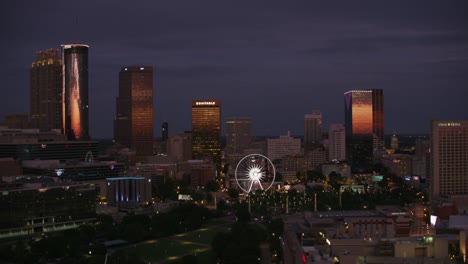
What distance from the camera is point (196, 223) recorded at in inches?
1506

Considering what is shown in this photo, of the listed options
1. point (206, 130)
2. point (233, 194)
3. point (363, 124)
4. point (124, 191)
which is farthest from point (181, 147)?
point (124, 191)

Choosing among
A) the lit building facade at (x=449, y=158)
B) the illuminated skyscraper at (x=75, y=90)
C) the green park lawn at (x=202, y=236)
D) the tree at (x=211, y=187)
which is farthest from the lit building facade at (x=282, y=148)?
the green park lawn at (x=202, y=236)

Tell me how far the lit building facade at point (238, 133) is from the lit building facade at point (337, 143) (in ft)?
44.3

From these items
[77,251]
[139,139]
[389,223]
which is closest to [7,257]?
[77,251]

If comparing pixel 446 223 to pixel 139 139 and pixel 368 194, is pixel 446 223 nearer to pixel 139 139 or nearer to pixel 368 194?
pixel 368 194

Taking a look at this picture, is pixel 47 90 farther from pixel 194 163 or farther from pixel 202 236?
pixel 202 236

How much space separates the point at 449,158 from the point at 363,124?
47.5 metres

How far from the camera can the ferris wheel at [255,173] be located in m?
53.6

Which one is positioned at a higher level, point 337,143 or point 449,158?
point 449,158

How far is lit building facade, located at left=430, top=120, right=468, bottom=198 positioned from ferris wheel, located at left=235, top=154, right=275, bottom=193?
38.3 feet

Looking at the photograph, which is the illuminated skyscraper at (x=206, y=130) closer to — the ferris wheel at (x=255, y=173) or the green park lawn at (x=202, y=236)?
the ferris wheel at (x=255, y=173)

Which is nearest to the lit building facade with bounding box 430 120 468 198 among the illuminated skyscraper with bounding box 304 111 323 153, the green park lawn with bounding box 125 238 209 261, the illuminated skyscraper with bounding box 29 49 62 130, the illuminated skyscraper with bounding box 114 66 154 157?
the green park lawn with bounding box 125 238 209 261

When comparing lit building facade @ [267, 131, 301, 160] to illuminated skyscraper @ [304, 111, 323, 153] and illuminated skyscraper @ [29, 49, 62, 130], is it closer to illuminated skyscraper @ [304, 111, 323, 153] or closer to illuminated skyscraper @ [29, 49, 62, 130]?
illuminated skyscraper @ [304, 111, 323, 153]

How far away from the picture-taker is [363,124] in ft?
317
